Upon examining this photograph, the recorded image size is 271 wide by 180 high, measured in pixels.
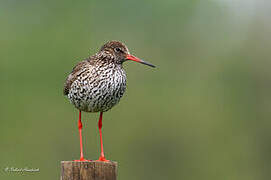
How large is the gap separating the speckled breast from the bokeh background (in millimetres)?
8369

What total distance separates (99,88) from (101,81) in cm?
13

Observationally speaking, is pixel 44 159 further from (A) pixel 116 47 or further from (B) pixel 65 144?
(A) pixel 116 47

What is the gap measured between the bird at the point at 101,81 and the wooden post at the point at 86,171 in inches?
73.4

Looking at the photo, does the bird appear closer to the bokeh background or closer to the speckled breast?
the speckled breast

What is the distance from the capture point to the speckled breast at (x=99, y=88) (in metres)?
8.29

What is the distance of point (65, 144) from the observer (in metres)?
18.5

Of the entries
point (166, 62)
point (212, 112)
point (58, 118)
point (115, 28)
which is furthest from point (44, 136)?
point (115, 28)

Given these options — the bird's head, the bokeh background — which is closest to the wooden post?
the bird's head

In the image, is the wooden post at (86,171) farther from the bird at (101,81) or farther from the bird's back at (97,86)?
the bird's back at (97,86)

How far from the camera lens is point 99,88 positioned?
8.30m

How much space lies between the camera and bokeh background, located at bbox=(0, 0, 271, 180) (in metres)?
18.9

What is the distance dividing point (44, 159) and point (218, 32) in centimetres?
2053

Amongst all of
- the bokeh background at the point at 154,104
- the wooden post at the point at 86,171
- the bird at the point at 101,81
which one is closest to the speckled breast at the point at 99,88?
the bird at the point at 101,81

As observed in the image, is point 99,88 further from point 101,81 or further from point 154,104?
point 154,104
